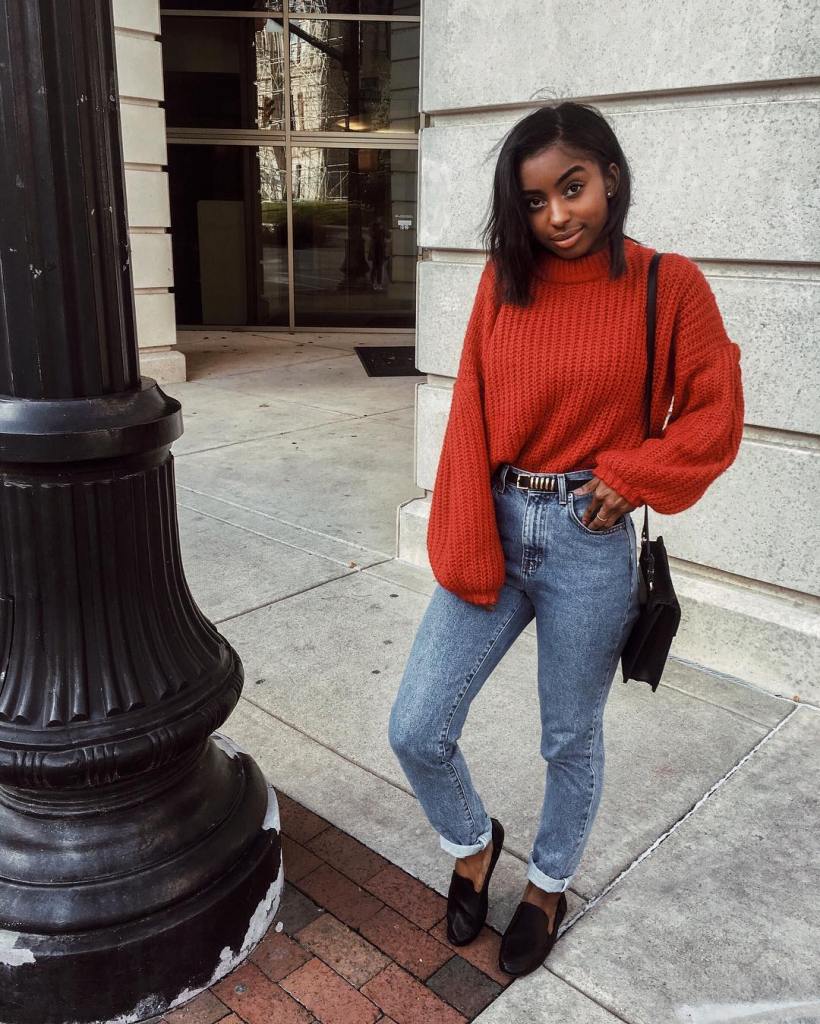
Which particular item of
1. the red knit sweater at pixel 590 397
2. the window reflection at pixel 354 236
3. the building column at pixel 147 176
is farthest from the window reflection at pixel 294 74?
the red knit sweater at pixel 590 397

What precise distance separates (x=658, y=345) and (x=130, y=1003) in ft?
6.10

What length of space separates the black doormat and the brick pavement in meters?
7.54

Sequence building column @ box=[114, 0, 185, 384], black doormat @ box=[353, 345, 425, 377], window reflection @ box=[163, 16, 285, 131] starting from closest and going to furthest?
1. building column @ box=[114, 0, 185, 384]
2. black doormat @ box=[353, 345, 425, 377]
3. window reflection @ box=[163, 16, 285, 131]

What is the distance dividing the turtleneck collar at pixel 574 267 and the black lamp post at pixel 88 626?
88cm

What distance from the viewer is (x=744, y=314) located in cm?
355

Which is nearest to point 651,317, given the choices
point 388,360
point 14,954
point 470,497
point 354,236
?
point 470,497

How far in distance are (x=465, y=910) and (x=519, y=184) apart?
5.63 feet

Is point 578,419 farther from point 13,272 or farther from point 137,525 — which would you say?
point 13,272

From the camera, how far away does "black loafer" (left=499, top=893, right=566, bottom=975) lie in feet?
7.55

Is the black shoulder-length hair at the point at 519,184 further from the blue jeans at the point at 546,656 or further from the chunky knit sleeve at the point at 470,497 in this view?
the blue jeans at the point at 546,656

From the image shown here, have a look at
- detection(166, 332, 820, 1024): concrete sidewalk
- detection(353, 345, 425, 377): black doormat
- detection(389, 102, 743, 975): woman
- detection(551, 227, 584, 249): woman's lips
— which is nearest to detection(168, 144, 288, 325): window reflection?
detection(353, 345, 425, 377): black doormat

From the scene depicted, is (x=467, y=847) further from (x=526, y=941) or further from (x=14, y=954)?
(x=14, y=954)

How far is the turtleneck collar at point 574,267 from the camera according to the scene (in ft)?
6.40

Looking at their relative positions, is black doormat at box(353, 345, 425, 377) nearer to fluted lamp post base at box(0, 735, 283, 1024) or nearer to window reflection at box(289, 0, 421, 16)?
window reflection at box(289, 0, 421, 16)
